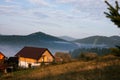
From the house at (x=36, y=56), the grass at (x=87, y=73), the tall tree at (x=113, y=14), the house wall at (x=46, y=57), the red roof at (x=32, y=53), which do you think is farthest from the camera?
the house wall at (x=46, y=57)

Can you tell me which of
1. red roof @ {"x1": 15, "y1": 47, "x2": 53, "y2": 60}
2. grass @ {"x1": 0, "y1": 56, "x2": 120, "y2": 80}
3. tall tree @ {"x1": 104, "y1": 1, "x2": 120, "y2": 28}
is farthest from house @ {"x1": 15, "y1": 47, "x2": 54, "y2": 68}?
tall tree @ {"x1": 104, "y1": 1, "x2": 120, "y2": 28}

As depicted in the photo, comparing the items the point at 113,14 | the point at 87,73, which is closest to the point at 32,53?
the point at 87,73

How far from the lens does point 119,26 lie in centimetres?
1157

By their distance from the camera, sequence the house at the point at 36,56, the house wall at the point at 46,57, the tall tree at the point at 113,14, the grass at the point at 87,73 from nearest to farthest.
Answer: the tall tree at the point at 113,14
the grass at the point at 87,73
the house at the point at 36,56
the house wall at the point at 46,57

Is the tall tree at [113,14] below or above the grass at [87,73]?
above

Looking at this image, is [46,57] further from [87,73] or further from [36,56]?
[87,73]

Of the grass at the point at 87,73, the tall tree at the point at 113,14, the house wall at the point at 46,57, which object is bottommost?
the house wall at the point at 46,57

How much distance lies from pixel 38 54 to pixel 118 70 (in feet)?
203

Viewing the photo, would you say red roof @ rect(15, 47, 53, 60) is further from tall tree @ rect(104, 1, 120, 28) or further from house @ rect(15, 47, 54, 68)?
tall tree @ rect(104, 1, 120, 28)

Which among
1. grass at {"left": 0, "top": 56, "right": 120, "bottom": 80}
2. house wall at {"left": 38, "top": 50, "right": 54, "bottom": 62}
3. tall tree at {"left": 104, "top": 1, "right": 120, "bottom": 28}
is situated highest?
tall tree at {"left": 104, "top": 1, "right": 120, "bottom": 28}

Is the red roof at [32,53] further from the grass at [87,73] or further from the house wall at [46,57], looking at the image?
the grass at [87,73]

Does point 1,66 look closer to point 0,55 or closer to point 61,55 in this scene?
point 0,55

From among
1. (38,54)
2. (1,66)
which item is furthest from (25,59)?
(1,66)

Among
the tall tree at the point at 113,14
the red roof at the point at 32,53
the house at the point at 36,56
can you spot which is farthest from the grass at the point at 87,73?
the red roof at the point at 32,53
